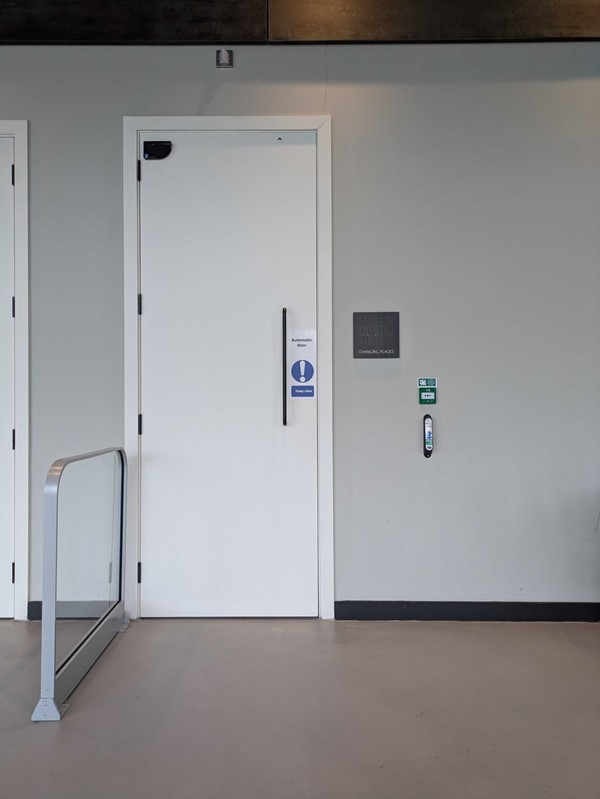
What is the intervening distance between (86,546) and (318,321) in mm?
A: 1648

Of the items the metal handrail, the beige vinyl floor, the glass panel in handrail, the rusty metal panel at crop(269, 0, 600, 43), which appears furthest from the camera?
the rusty metal panel at crop(269, 0, 600, 43)

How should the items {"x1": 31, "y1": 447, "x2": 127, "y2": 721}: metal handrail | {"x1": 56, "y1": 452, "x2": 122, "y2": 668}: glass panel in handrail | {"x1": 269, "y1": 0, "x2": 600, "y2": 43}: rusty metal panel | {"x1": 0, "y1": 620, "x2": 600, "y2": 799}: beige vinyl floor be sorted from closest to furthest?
{"x1": 0, "y1": 620, "x2": 600, "y2": 799}: beige vinyl floor → {"x1": 31, "y1": 447, "x2": 127, "y2": 721}: metal handrail → {"x1": 56, "y1": 452, "x2": 122, "y2": 668}: glass panel in handrail → {"x1": 269, "y1": 0, "x2": 600, "y2": 43}: rusty metal panel

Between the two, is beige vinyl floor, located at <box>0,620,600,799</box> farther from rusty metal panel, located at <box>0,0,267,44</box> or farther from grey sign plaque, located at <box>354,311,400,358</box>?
rusty metal panel, located at <box>0,0,267,44</box>

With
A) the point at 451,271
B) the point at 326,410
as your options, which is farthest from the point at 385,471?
the point at 451,271

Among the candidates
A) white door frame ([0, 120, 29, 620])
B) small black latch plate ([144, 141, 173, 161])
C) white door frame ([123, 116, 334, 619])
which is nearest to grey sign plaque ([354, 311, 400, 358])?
white door frame ([123, 116, 334, 619])

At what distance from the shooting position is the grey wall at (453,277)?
9.34 feet

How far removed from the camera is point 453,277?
113 inches

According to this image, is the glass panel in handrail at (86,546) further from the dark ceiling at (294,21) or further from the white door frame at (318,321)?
the dark ceiling at (294,21)

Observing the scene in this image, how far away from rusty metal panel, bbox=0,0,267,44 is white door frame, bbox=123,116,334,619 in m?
0.44

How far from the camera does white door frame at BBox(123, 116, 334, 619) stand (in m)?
2.84

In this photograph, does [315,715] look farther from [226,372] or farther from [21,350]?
[21,350]

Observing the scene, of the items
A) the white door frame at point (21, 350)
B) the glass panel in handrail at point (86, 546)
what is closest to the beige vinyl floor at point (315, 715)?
the glass panel in handrail at point (86, 546)

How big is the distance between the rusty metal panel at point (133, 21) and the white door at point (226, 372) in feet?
1.71

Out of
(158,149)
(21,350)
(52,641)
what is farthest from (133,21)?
(52,641)
